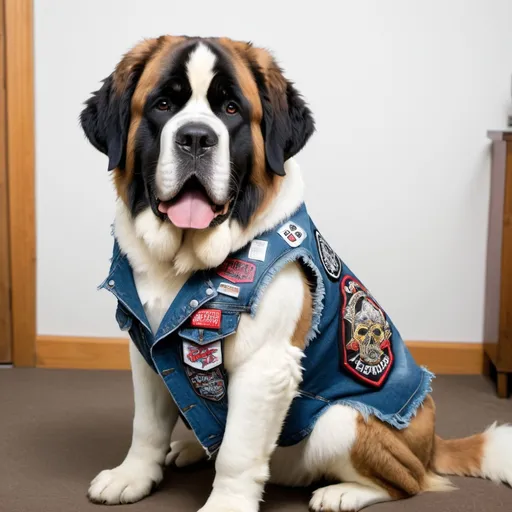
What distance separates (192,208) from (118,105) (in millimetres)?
315

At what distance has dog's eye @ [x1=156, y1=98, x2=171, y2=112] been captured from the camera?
217cm

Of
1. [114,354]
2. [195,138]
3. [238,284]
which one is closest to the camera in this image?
[195,138]

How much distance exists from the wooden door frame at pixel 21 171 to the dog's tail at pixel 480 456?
1938 millimetres

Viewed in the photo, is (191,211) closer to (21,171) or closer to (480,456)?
(480,456)

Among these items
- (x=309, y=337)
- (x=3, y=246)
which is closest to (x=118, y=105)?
(x=309, y=337)

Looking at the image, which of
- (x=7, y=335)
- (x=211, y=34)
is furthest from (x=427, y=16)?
(x=7, y=335)

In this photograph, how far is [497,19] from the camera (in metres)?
3.68

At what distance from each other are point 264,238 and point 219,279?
149 mm

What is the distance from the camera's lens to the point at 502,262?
359 cm

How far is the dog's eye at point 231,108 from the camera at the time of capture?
2.17 m

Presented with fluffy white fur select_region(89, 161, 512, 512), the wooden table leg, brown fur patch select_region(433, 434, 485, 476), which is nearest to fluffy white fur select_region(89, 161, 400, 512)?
fluffy white fur select_region(89, 161, 512, 512)

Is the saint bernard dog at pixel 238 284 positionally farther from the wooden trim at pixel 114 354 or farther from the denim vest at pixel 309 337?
the wooden trim at pixel 114 354

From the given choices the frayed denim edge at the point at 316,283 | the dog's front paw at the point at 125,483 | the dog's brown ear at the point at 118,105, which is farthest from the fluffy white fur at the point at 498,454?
the dog's brown ear at the point at 118,105

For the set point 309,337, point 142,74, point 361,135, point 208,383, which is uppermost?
point 142,74
